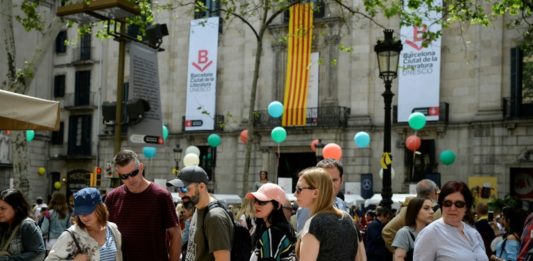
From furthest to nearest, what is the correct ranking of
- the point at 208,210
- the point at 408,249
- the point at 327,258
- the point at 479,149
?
the point at 479,149, the point at 408,249, the point at 208,210, the point at 327,258

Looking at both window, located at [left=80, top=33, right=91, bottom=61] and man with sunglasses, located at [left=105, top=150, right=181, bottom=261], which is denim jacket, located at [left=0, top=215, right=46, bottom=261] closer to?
man with sunglasses, located at [left=105, top=150, right=181, bottom=261]

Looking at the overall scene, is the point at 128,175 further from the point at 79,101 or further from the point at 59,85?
the point at 59,85

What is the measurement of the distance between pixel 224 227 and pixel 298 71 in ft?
88.1

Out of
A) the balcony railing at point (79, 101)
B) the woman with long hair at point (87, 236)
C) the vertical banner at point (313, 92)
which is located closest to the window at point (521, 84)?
the vertical banner at point (313, 92)

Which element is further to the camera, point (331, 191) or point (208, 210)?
point (208, 210)

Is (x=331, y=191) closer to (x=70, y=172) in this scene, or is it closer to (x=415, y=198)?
(x=415, y=198)

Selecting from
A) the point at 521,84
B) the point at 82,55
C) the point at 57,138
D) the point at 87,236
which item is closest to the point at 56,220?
the point at 87,236

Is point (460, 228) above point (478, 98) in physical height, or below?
below

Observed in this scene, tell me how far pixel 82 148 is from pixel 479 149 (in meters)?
24.0

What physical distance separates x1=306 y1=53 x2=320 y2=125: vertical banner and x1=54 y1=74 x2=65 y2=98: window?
18615 mm

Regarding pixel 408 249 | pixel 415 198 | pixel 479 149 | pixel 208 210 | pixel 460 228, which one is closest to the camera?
pixel 460 228

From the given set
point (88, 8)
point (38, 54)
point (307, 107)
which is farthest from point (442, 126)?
point (88, 8)

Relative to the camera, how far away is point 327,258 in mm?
4035

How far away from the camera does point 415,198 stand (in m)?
6.34
